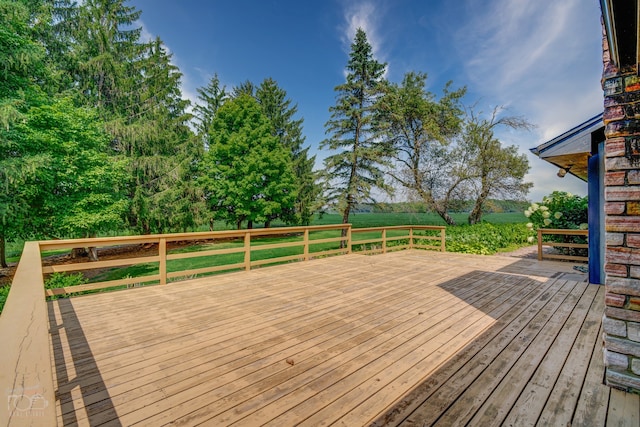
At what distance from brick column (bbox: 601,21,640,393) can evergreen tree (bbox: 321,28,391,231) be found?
38.3ft

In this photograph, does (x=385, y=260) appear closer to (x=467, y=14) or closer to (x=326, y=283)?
(x=326, y=283)

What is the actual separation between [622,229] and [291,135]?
2154 centimetres

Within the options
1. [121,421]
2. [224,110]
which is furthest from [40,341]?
[224,110]

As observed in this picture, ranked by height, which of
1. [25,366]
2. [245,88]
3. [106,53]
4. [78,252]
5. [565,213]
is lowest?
[78,252]

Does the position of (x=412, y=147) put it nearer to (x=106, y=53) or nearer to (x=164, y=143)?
(x=164, y=143)

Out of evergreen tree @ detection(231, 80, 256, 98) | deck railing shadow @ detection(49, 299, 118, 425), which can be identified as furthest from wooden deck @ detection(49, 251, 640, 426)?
evergreen tree @ detection(231, 80, 256, 98)

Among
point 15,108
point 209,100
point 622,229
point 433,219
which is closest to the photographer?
point 622,229

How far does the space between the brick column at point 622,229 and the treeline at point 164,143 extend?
37.8 ft

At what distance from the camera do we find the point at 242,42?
1448cm

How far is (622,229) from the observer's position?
6.56ft

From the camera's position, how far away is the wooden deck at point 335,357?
5.75ft

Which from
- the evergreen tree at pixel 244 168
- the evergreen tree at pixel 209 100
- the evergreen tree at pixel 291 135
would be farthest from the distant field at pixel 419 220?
the evergreen tree at pixel 209 100

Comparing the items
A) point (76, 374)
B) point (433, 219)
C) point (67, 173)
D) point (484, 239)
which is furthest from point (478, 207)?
point (67, 173)
